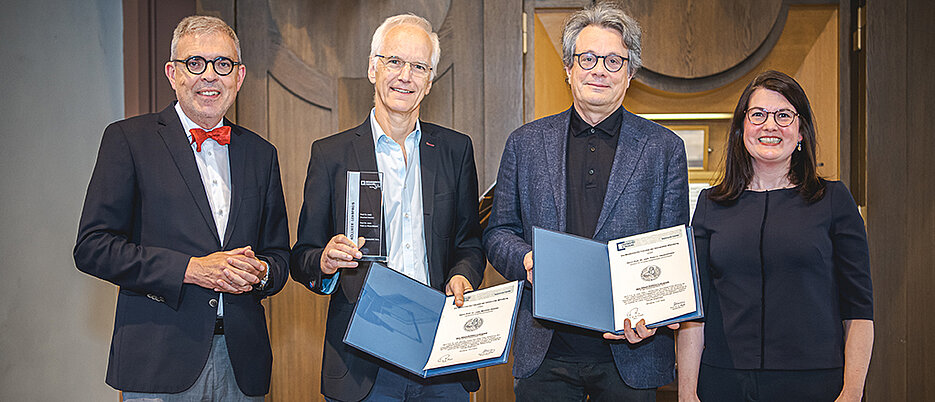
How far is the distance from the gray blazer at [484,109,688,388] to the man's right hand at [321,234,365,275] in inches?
17.5

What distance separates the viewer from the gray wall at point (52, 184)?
270cm

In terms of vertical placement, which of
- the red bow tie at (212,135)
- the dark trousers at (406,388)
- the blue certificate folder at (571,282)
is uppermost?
the red bow tie at (212,135)

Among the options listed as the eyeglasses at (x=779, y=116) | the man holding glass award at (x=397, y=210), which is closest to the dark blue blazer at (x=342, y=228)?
→ the man holding glass award at (x=397, y=210)

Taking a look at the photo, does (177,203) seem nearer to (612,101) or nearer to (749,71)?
(612,101)

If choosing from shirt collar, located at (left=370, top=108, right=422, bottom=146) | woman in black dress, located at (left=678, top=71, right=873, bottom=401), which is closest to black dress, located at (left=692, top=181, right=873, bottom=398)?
woman in black dress, located at (left=678, top=71, right=873, bottom=401)

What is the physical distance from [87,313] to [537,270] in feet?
8.10

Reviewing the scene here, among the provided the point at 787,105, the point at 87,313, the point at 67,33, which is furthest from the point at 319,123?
the point at 787,105

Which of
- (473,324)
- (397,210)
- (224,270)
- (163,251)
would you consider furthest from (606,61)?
(163,251)

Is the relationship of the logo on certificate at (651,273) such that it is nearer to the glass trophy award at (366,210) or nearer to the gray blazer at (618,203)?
the gray blazer at (618,203)

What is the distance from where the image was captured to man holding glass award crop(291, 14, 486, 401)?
6.23 feet

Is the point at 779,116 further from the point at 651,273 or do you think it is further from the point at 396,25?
the point at 396,25

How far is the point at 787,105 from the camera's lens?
1928mm

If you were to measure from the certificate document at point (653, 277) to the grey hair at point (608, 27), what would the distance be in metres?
0.56

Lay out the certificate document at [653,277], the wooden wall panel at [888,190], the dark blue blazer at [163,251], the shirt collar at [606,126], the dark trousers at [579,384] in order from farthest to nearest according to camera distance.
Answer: the wooden wall panel at [888,190] → the shirt collar at [606,126] → the dark trousers at [579,384] → the dark blue blazer at [163,251] → the certificate document at [653,277]
